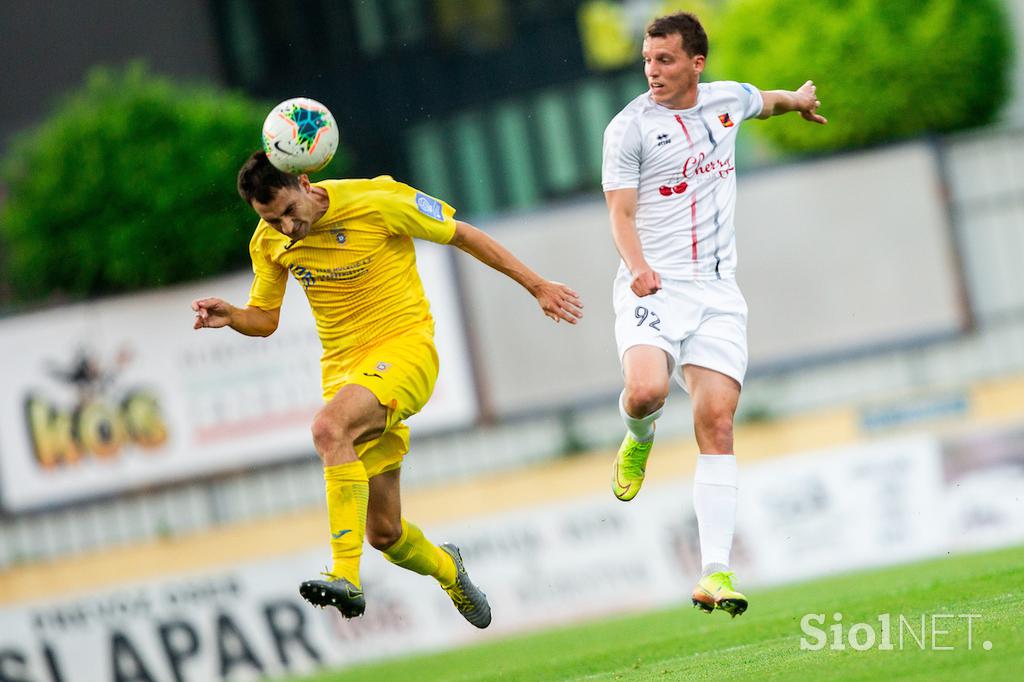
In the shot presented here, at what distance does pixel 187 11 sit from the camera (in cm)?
2883

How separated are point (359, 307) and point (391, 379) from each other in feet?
1.58

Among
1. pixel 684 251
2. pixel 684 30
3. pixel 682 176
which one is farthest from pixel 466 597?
pixel 684 30

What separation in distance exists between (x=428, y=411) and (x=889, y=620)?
40.0 ft

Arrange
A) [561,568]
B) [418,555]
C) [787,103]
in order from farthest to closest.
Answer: [561,568] → [418,555] → [787,103]

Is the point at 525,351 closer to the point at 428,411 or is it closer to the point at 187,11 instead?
the point at 428,411

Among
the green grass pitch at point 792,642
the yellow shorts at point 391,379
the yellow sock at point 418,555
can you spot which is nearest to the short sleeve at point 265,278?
the yellow shorts at point 391,379

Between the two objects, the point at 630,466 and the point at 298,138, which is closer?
the point at 298,138

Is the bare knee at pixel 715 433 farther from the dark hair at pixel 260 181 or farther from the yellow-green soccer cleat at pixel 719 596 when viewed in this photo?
the dark hair at pixel 260 181

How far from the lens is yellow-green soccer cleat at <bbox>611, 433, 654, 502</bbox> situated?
9039 millimetres

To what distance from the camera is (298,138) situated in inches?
323

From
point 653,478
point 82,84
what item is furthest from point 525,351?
point 82,84

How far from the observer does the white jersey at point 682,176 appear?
8398 mm

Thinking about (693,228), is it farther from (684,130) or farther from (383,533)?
(383,533)

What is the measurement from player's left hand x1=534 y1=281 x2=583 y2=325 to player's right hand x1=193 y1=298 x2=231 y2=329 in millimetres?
1491
